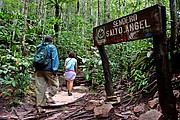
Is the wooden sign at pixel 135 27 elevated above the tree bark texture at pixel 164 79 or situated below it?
above

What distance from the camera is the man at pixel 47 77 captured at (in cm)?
531

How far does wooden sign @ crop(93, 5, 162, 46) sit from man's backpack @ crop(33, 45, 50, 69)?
4.98ft

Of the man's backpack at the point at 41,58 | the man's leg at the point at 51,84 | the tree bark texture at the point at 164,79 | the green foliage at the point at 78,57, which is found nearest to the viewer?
the tree bark texture at the point at 164,79

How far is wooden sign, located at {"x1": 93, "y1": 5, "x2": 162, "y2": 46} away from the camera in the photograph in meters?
3.12

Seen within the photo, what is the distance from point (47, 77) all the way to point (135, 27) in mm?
2913

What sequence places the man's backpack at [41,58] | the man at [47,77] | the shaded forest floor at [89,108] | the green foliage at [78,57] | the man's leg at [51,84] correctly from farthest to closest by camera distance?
1. the green foliage at [78,57]
2. the man's leg at [51,84]
3. the man at [47,77]
4. the man's backpack at [41,58]
5. the shaded forest floor at [89,108]

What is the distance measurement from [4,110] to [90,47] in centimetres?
872

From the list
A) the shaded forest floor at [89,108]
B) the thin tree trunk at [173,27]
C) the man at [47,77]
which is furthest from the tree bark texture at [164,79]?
the man at [47,77]

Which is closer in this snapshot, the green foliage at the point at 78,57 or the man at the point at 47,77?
the man at the point at 47,77

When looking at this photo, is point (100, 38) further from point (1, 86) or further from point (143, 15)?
point (1, 86)

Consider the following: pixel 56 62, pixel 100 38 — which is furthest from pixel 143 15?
pixel 56 62

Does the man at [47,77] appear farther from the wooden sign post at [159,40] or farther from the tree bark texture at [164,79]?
the tree bark texture at [164,79]

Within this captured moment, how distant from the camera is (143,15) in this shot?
3.39 meters

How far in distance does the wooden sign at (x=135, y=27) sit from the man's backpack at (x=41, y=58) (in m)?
1.52
